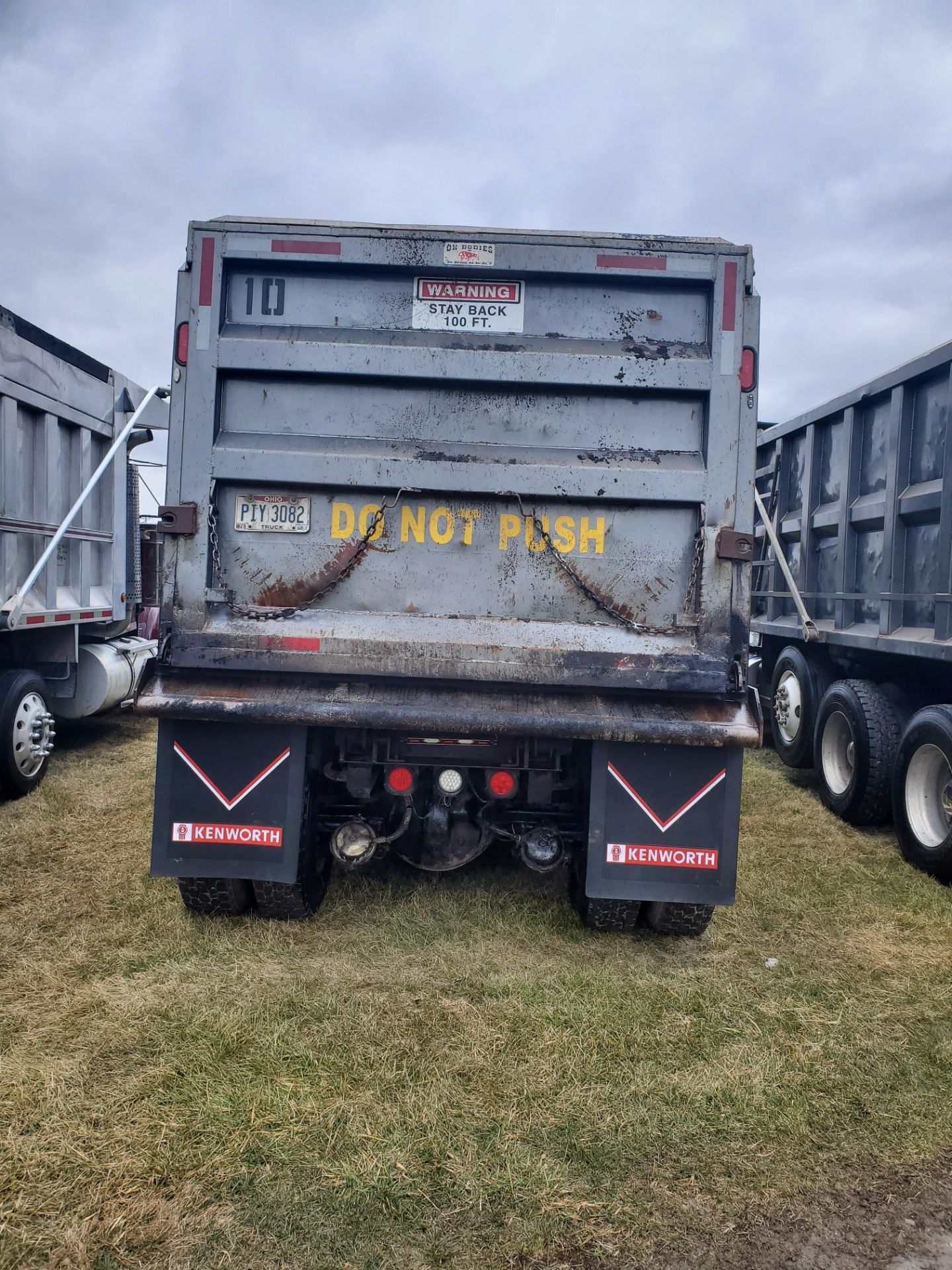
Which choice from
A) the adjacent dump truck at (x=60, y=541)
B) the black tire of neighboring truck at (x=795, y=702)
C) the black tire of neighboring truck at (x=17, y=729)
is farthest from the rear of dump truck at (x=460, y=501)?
the black tire of neighboring truck at (x=795, y=702)

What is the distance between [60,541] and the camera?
584 centimetres

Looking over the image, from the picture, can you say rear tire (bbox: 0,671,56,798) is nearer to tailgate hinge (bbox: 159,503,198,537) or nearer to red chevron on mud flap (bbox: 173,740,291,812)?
red chevron on mud flap (bbox: 173,740,291,812)

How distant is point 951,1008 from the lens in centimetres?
321

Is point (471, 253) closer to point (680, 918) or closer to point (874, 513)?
point (680, 918)

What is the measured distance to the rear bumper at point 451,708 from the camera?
3.16 meters

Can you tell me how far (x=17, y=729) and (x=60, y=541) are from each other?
4.18ft

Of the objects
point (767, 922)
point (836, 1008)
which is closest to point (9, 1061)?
point (836, 1008)

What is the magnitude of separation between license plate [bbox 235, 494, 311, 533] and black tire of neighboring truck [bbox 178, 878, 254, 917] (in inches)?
56.1

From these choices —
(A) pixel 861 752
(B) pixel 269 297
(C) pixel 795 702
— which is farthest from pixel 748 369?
(C) pixel 795 702

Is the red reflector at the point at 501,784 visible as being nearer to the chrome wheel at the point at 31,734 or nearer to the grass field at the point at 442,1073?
the grass field at the point at 442,1073

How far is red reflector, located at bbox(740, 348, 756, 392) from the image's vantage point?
11.0 feet

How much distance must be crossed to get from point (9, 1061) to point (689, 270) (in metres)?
3.54

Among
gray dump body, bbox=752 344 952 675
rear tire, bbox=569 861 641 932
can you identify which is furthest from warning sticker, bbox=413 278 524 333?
gray dump body, bbox=752 344 952 675

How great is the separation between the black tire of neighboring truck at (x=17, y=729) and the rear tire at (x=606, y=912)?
3.93m
